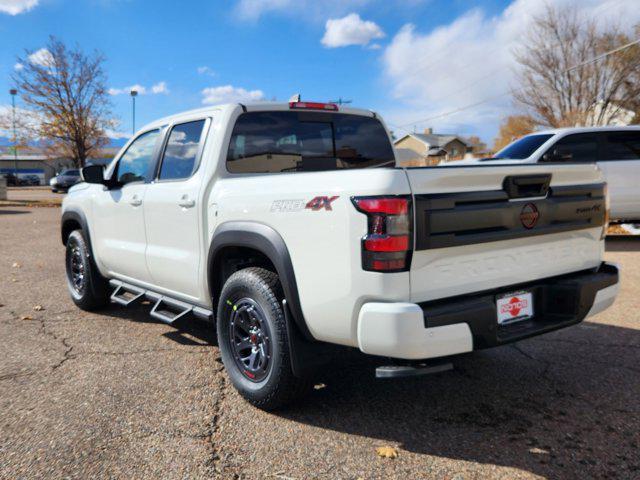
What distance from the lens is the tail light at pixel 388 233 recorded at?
7.91ft

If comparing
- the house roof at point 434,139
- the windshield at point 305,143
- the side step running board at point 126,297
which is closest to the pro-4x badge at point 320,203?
the windshield at point 305,143

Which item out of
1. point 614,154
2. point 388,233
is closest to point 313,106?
point 388,233

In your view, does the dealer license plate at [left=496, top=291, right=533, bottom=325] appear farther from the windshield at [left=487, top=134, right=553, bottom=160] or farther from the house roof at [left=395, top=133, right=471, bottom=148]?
the house roof at [left=395, top=133, right=471, bottom=148]

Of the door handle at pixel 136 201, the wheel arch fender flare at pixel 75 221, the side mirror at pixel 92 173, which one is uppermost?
the side mirror at pixel 92 173

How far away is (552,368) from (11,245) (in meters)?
10.3

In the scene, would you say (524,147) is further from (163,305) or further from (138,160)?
(163,305)

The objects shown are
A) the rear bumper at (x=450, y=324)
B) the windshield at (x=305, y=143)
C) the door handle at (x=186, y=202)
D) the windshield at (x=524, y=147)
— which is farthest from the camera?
the windshield at (x=524, y=147)

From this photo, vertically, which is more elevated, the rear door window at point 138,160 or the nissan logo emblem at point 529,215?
the rear door window at point 138,160

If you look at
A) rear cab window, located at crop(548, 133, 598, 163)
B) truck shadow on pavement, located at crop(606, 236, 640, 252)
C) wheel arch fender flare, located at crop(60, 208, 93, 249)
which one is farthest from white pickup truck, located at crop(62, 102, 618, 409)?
truck shadow on pavement, located at crop(606, 236, 640, 252)

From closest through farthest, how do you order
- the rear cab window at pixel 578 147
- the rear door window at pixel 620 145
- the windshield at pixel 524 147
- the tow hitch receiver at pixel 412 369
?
the tow hitch receiver at pixel 412 369 < the rear cab window at pixel 578 147 < the windshield at pixel 524 147 < the rear door window at pixel 620 145

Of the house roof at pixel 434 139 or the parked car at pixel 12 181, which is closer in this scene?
the parked car at pixel 12 181

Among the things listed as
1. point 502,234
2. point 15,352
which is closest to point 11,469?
point 15,352

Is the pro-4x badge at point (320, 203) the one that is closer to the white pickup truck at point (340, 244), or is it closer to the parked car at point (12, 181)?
the white pickup truck at point (340, 244)

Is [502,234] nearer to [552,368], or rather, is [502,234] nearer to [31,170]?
[552,368]
